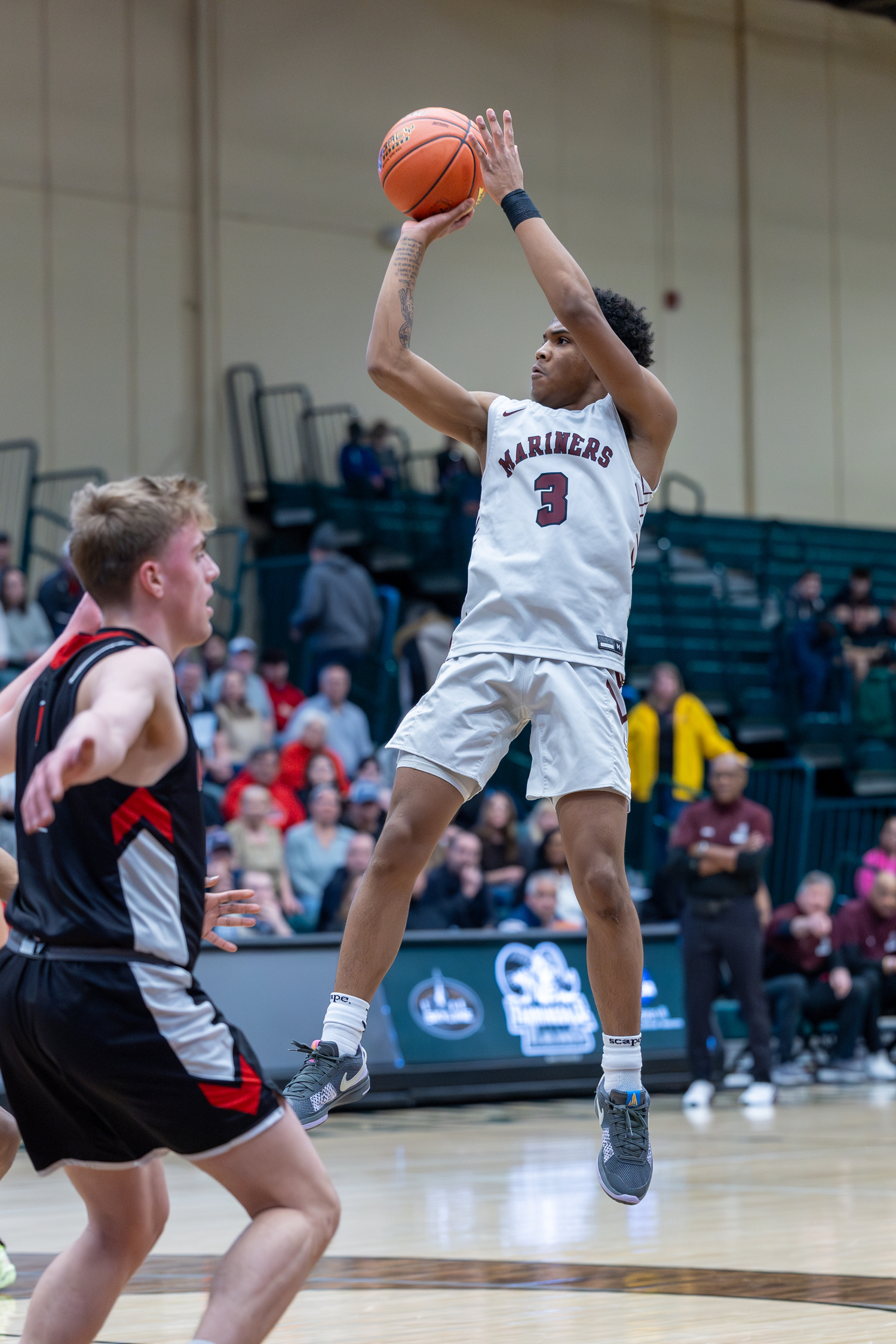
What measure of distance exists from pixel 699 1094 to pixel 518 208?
23.9ft

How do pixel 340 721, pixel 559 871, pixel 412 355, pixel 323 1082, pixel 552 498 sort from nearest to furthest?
pixel 323 1082 → pixel 552 498 → pixel 412 355 → pixel 559 871 → pixel 340 721

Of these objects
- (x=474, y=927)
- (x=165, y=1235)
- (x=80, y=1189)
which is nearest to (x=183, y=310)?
(x=474, y=927)

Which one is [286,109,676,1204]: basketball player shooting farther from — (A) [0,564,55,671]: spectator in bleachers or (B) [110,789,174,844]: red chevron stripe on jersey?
(A) [0,564,55,671]: spectator in bleachers

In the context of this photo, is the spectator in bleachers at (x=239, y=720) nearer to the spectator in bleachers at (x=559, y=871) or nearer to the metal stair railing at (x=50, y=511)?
the spectator in bleachers at (x=559, y=871)

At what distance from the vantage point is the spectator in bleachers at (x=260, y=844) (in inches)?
455

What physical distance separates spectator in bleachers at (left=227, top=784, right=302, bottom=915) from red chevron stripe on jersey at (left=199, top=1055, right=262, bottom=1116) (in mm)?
8328

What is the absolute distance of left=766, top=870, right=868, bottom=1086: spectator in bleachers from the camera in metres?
12.4

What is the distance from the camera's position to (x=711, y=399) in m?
21.6

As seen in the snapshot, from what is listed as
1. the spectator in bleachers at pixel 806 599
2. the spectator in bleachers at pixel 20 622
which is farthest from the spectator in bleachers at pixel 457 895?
the spectator in bleachers at pixel 806 599

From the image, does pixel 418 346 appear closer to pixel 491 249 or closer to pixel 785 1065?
pixel 491 249

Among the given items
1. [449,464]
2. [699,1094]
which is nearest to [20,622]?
[449,464]

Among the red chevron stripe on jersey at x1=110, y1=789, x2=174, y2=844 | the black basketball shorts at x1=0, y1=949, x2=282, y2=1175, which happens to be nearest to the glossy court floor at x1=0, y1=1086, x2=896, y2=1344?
the black basketball shorts at x1=0, y1=949, x2=282, y2=1175

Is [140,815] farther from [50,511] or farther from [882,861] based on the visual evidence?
[50,511]

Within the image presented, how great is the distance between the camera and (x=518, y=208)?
4.95 metres
